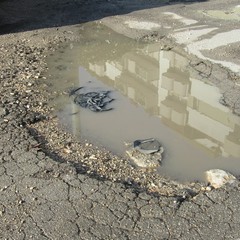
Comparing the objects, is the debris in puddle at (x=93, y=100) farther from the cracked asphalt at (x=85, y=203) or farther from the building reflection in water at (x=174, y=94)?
the cracked asphalt at (x=85, y=203)

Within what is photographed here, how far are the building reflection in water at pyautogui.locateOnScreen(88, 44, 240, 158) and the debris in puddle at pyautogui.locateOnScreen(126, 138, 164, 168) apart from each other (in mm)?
652

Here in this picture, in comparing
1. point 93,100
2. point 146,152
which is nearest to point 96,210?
point 146,152

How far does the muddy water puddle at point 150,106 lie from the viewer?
555 cm

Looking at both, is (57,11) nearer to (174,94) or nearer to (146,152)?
(174,94)

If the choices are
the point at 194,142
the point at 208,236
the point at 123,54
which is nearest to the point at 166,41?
the point at 123,54

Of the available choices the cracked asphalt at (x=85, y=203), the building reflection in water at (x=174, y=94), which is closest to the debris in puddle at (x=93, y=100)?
the building reflection in water at (x=174, y=94)

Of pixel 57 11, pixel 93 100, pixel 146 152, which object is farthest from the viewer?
pixel 57 11

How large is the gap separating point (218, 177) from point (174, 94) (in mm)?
2524

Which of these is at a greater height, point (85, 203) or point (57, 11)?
point (85, 203)

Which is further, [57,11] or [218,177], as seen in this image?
[57,11]

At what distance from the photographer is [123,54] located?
8688mm

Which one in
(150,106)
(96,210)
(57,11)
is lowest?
(150,106)

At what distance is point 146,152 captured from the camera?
212 inches

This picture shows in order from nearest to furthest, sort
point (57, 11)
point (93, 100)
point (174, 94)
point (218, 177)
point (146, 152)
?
point (218, 177) < point (146, 152) < point (93, 100) < point (174, 94) < point (57, 11)
